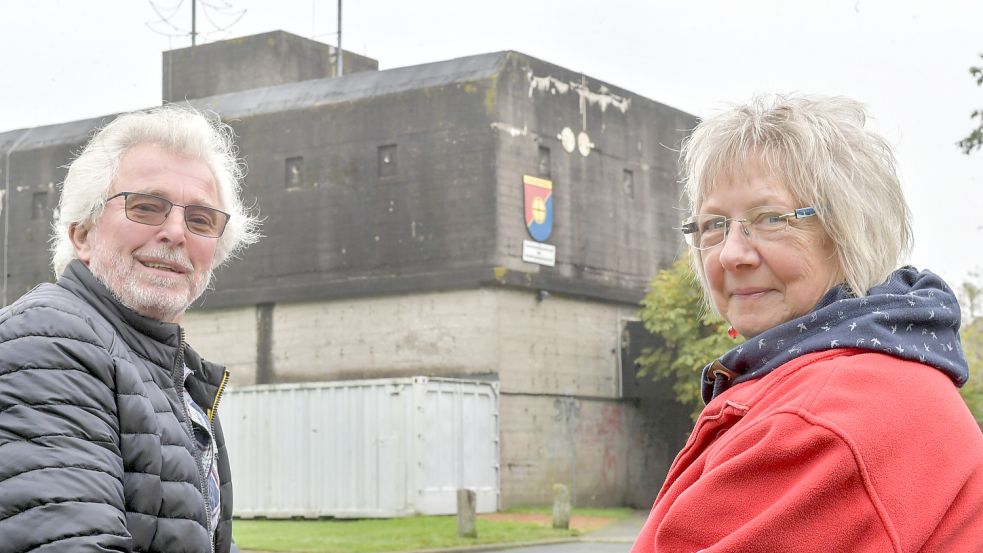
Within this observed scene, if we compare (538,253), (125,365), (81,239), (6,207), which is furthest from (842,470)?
(6,207)

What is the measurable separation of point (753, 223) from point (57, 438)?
4.54 feet

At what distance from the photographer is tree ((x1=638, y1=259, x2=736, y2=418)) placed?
3081cm

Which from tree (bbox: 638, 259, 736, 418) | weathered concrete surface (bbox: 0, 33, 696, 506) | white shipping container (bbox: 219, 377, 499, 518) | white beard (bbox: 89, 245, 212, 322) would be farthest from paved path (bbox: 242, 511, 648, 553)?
white beard (bbox: 89, 245, 212, 322)

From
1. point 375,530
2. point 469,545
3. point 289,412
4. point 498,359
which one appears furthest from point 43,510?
point 498,359

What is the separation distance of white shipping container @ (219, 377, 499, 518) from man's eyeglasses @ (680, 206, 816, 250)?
77.3ft

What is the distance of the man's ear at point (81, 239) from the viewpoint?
327 centimetres

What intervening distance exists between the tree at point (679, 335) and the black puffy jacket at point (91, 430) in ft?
91.0

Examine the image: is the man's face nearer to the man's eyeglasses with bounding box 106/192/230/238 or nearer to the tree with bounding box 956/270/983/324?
the man's eyeglasses with bounding box 106/192/230/238

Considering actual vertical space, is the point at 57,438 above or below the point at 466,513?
above

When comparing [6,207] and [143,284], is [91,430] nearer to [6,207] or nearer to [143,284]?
[143,284]

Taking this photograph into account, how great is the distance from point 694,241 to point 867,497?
2.62 ft

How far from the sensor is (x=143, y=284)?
3178 millimetres

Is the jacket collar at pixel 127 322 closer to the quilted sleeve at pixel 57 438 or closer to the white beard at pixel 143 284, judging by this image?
the white beard at pixel 143 284

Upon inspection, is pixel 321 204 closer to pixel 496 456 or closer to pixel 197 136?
pixel 496 456
